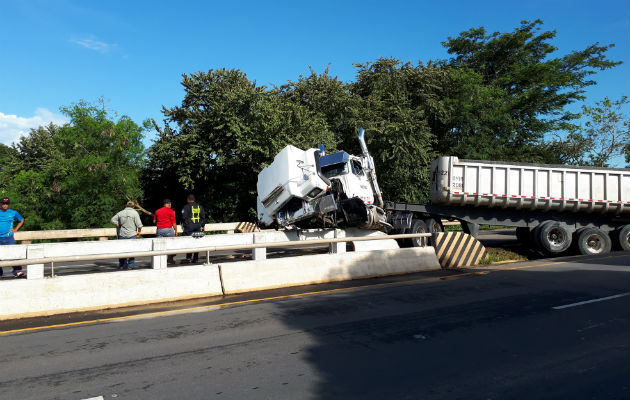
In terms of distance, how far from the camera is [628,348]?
4.86 m

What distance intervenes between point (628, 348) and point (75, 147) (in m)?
20.6

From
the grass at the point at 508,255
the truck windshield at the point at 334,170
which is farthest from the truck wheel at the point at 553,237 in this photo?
the truck windshield at the point at 334,170

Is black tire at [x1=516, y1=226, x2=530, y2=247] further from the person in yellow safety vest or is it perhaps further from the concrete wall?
the person in yellow safety vest

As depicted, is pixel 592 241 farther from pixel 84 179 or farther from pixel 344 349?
pixel 84 179

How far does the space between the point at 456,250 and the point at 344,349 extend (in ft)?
23.4

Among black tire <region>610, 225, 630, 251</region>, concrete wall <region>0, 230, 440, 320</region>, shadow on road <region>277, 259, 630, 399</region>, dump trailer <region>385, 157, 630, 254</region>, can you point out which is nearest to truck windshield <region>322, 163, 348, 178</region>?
→ concrete wall <region>0, 230, 440, 320</region>

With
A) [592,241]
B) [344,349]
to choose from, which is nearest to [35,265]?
[344,349]

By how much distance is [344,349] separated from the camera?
4.95 m

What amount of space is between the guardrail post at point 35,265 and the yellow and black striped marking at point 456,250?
8732mm

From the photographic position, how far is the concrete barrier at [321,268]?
840cm

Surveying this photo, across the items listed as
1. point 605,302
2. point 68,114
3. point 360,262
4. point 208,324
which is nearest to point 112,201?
point 68,114

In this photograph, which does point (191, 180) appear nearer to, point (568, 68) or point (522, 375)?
point (522, 375)

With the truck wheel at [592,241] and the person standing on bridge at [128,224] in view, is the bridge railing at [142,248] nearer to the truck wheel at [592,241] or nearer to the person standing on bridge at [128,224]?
the person standing on bridge at [128,224]

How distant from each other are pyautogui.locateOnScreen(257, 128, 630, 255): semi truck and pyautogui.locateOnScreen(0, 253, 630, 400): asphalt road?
5091 mm
